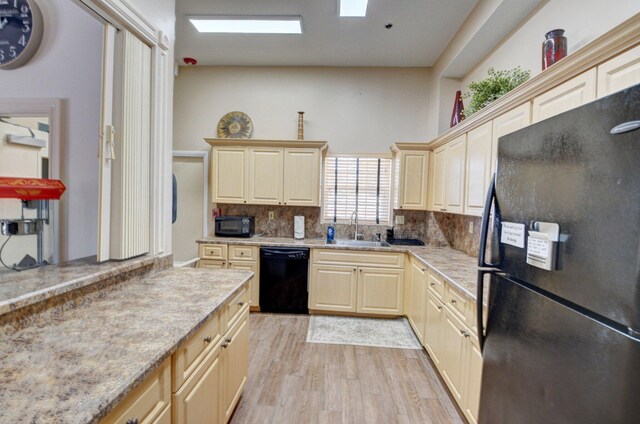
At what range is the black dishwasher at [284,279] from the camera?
133 inches

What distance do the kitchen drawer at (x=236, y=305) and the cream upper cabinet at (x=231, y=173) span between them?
6.48 feet

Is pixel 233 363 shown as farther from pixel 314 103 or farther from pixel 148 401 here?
pixel 314 103

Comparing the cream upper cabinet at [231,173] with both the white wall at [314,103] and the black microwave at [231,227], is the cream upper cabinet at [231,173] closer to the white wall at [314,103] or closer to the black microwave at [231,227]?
the black microwave at [231,227]

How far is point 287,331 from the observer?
10.1 ft

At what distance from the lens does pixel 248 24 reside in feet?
9.63

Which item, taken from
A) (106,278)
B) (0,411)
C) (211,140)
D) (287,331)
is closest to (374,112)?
(211,140)

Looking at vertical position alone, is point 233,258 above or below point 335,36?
below

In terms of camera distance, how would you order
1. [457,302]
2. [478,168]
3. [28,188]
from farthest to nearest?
[478,168] < [457,302] < [28,188]

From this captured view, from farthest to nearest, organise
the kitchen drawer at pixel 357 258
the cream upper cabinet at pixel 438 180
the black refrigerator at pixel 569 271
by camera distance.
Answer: the kitchen drawer at pixel 357 258 < the cream upper cabinet at pixel 438 180 < the black refrigerator at pixel 569 271

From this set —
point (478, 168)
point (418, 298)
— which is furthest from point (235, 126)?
point (418, 298)

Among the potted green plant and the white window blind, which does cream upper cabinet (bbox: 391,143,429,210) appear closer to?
the white window blind

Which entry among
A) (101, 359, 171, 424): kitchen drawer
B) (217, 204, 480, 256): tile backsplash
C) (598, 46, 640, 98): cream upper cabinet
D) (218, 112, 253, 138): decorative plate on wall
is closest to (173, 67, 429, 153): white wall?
(218, 112, 253, 138): decorative plate on wall

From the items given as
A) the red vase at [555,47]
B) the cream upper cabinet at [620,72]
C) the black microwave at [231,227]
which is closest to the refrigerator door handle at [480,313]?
the cream upper cabinet at [620,72]

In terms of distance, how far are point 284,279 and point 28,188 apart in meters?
2.48
